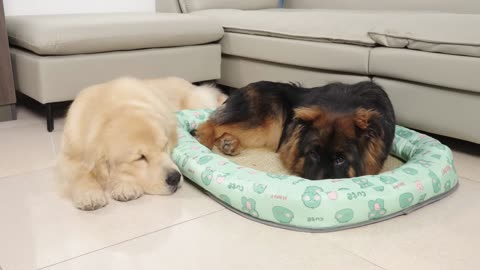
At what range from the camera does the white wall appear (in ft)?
12.7

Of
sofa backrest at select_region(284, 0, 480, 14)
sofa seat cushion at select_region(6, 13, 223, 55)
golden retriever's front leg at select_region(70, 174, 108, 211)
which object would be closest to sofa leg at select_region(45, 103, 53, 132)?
sofa seat cushion at select_region(6, 13, 223, 55)

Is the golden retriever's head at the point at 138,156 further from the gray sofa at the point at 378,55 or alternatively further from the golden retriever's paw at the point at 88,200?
the gray sofa at the point at 378,55

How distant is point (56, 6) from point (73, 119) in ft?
7.88

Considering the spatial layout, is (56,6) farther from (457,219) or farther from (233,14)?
(457,219)

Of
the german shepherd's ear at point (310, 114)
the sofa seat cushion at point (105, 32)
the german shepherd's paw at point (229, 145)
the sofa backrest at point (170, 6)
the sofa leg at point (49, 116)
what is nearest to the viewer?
the german shepherd's ear at point (310, 114)

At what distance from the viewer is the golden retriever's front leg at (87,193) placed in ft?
6.14

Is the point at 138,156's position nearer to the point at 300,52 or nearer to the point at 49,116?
the point at 49,116

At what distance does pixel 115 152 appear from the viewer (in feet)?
6.13

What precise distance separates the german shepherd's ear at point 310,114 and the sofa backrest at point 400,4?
7.07 ft

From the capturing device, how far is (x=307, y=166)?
2.09 meters

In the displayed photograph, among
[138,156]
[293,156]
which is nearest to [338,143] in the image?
[293,156]

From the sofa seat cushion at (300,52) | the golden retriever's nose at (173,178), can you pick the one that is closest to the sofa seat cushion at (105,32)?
the sofa seat cushion at (300,52)

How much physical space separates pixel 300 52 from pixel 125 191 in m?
1.74

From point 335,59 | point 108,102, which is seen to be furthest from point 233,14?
point 108,102
